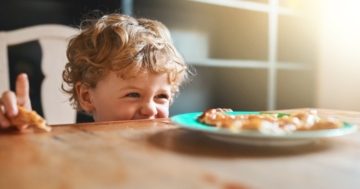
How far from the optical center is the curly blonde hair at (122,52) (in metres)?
1.13

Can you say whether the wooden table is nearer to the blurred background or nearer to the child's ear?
the child's ear

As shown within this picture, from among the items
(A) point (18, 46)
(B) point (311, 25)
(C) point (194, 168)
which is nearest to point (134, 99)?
(C) point (194, 168)

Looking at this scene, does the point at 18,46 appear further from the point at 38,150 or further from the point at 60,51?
the point at 38,150

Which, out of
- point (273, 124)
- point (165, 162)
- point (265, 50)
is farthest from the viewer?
point (265, 50)

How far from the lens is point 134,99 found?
1.15 metres

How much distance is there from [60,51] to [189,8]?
943 mm

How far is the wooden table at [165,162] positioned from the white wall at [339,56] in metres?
2.45

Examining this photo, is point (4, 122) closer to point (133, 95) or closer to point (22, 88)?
point (22, 88)

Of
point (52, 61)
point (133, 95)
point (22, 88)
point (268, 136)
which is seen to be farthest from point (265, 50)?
point (268, 136)

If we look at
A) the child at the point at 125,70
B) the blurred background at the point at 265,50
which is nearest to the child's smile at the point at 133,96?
the child at the point at 125,70

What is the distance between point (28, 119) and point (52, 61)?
131 centimetres

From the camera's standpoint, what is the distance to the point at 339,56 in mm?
2879

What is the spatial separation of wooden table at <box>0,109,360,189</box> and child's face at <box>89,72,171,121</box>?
52cm

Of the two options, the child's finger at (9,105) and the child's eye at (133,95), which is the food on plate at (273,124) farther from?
the child's eye at (133,95)
